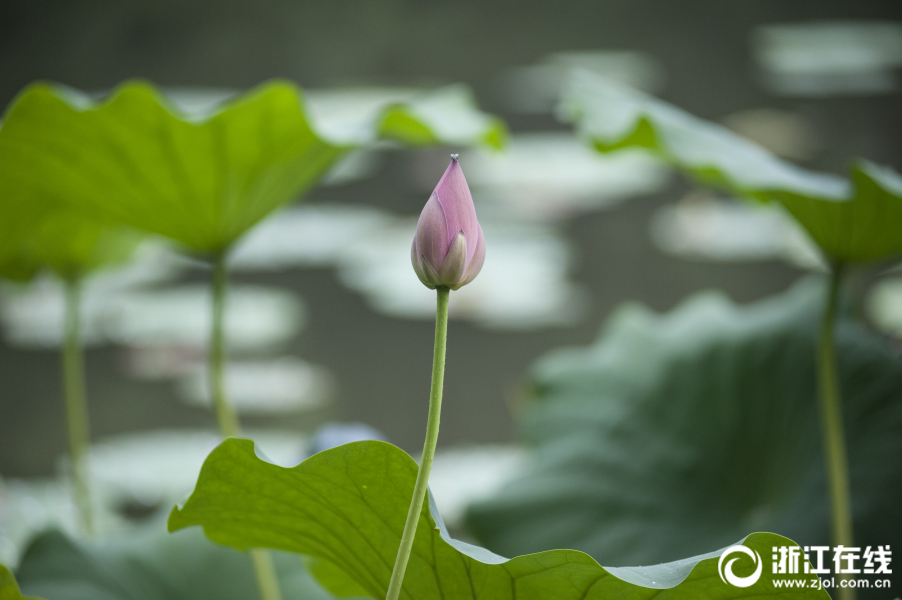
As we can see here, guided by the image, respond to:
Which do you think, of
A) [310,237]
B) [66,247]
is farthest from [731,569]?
[310,237]

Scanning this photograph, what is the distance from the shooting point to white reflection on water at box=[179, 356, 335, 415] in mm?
1379

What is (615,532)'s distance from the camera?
1.41ft

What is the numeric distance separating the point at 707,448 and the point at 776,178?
0.22 metres

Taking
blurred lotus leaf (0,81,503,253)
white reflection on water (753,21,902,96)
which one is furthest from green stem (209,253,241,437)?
white reflection on water (753,21,902,96)

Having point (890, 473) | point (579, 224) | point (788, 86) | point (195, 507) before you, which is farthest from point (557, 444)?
point (788, 86)

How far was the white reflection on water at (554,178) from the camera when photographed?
1297 mm

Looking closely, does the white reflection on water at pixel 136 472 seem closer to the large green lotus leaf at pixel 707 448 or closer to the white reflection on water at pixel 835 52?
the large green lotus leaf at pixel 707 448

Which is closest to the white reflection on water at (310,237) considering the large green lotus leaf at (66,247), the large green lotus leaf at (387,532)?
the large green lotus leaf at (66,247)

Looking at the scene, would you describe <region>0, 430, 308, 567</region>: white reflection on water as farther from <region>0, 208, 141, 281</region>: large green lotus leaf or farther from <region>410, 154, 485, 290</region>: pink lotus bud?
<region>410, 154, 485, 290</region>: pink lotus bud

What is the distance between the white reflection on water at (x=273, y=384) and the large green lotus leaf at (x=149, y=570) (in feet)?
3.15

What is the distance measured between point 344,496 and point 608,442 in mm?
304

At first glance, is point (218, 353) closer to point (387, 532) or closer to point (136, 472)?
point (387, 532)

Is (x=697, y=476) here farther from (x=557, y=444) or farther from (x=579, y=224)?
(x=579, y=224)

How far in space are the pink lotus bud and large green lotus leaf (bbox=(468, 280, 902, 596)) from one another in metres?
0.30
